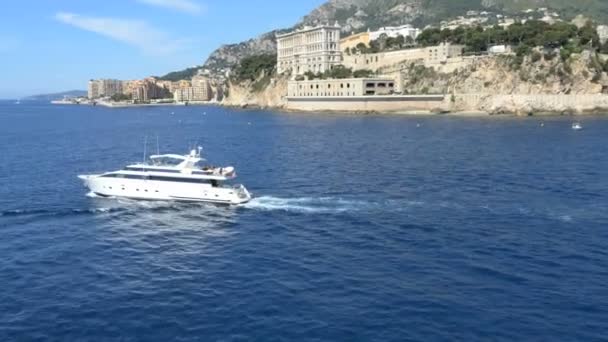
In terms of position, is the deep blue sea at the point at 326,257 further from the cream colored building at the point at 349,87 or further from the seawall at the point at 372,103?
the cream colored building at the point at 349,87

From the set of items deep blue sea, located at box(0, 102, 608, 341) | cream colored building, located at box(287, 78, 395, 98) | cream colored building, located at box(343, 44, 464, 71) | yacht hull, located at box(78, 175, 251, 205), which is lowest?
deep blue sea, located at box(0, 102, 608, 341)

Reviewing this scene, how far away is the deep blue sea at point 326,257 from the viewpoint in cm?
2245

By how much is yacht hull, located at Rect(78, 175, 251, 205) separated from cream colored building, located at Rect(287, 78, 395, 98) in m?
114

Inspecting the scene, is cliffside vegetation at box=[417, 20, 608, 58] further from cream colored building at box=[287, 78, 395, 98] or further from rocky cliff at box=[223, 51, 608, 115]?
cream colored building at box=[287, 78, 395, 98]

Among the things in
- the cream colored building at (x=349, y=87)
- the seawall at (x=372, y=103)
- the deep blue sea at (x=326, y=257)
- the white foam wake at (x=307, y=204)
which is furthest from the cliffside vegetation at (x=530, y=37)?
the white foam wake at (x=307, y=204)

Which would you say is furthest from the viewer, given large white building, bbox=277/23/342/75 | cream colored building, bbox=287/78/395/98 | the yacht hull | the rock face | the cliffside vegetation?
large white building, bbox=277/23/342/75

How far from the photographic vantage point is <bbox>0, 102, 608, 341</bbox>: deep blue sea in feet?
73.7

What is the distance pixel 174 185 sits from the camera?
44531 mm

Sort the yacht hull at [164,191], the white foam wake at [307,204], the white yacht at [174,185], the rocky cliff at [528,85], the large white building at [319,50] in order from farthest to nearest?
the large white building at [319,50]
the rocky cliff at [528,85]
the white yacht at [174,185]
the yacht hull at [164,191]
the white foam wake at [307,204]

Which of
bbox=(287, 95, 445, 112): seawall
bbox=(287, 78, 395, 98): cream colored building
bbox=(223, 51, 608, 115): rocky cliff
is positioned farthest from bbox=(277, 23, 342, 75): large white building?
bbox=(223, 51, 608, 115): rocky cliff

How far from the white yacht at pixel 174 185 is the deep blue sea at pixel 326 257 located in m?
1.26

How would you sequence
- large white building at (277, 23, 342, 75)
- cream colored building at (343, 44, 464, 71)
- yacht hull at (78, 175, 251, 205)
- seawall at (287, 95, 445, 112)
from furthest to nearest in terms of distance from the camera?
large white building at (277, 23, 342, 75) → cream colored building at (343, 44, 464, 71) → seawall at (287, 95, 445, 112) → yacht hull at (78, 175, 251, 205)

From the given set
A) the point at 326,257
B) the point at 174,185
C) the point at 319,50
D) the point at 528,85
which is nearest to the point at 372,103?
the point at 528,85

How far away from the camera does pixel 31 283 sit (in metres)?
27.4
